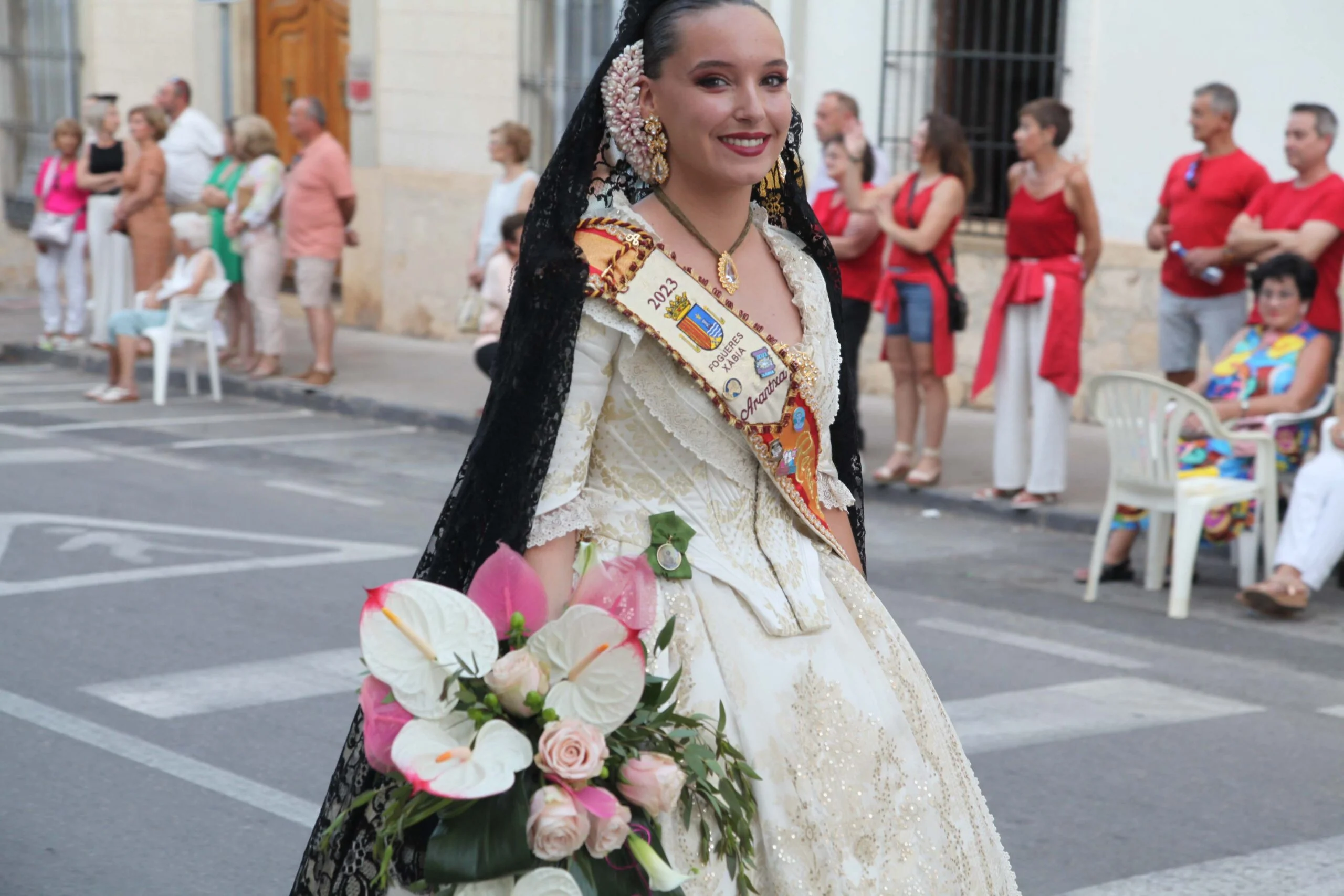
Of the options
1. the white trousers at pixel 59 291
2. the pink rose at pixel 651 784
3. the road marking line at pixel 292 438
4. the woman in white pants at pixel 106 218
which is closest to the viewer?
the pink rose at pixel 651 784

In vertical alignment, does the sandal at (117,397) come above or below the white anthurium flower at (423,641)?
below

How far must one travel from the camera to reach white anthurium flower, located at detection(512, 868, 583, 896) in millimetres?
2457

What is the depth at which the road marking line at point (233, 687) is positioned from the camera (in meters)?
6.07

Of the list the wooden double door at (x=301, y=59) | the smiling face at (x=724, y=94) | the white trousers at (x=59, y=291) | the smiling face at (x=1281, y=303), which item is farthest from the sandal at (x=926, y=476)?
Answer: the wooden double door at (x=301, y=59)

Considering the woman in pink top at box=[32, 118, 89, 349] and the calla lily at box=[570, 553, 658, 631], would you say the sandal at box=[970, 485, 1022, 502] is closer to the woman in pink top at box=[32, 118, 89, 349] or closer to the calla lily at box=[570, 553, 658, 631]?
the calla lily at box=[570, 553, 658, 631]

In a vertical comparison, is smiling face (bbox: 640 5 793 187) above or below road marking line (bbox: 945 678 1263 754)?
above

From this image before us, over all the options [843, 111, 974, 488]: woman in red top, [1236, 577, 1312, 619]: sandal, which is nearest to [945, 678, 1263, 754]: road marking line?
[1236, 577, 1312, 619]: sandal

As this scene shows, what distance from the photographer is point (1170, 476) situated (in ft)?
26.9

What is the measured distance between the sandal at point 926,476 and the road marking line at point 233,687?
458 centimetres

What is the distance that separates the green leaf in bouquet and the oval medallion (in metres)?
0.54

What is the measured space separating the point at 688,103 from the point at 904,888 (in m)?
1.24

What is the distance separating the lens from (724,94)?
9.53 ft

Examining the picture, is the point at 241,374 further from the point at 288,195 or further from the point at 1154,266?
the point at 1154,266

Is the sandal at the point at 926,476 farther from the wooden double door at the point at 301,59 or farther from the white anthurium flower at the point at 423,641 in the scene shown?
the wooden double door at the point at 301,59
